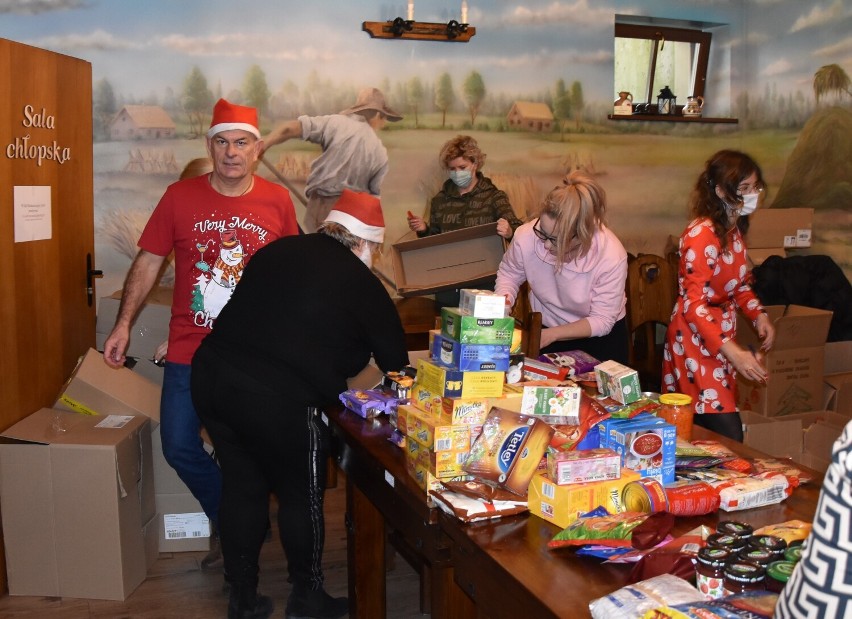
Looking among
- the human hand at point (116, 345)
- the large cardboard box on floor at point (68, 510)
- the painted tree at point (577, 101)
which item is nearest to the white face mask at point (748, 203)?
the human hand at point (116, 345)

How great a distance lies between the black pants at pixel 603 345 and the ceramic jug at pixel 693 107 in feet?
11.5

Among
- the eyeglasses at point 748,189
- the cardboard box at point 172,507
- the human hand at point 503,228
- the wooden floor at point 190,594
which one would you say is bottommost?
the wooden floor at point 190,594

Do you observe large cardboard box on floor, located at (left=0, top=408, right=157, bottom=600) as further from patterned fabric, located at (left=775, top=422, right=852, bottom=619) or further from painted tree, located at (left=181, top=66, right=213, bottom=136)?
patterned fabric, located at (left=775, top=422, right=852, bottom=619)

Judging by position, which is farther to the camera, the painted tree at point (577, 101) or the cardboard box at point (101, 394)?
the painted tree at point (577, 101)

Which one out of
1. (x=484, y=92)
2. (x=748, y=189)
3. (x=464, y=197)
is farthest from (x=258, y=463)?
(x=484, y=92)

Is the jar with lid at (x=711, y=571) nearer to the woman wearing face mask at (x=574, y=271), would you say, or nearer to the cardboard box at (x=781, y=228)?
the woman wearing face mask at (x=574, y=271)

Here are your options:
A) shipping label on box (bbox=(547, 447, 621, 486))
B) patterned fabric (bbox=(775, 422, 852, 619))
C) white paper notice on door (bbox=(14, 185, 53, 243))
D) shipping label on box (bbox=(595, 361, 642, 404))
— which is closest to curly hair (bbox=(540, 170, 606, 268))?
shipping label on box (bbox=(595, 361, 642, 404))

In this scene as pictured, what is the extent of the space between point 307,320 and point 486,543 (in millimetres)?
1020

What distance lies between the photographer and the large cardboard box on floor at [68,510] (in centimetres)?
325

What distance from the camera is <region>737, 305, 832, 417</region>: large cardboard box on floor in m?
4.68

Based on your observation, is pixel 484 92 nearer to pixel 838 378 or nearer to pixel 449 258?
pixel 449 258

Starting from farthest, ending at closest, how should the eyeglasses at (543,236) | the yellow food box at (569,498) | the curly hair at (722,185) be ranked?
→ the eyeglasses at (543,236) → the curly hair at (722,185) → the yellow food box at (569,498)

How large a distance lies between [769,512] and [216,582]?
2.23 m

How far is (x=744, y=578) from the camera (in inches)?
54.0
